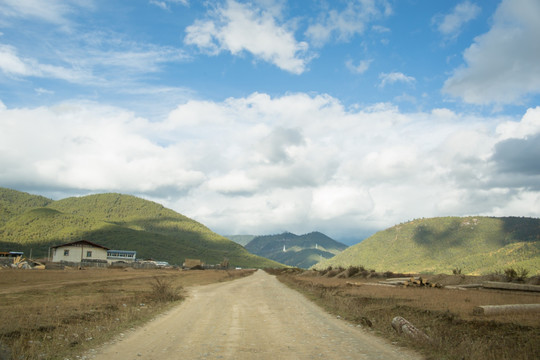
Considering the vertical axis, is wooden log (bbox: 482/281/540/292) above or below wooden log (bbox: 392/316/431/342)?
below

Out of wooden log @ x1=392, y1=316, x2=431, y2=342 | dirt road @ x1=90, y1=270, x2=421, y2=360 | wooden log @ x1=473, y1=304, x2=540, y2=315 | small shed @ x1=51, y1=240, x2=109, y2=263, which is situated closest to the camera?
dirt road @ x1=90, y1=270, x2=421, y2=360

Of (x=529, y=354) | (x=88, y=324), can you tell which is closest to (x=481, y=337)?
(x=529, y=354)

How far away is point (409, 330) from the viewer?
38.0 feet

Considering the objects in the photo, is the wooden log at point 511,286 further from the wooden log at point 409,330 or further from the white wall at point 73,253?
the white wall at point 73,253

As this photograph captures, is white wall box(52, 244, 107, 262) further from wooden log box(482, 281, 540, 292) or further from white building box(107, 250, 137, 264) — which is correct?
wooden log box(482, 281, 540, 292)

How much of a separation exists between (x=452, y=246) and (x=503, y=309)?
398 ft

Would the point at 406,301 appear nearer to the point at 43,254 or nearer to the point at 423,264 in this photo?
the point at 423,264

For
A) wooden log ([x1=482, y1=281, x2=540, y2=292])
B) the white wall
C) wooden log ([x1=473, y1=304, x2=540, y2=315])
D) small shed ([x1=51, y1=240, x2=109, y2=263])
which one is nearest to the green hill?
wooden log ([x1=482, y1=281, x2=540, y2=292])

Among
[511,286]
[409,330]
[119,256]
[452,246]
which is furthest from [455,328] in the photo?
[452,246]

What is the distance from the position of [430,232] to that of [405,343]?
475 feet

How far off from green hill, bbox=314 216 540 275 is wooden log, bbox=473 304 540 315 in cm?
7117

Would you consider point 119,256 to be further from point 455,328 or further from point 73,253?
point 455,328

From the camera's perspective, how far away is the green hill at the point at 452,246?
3585 inches

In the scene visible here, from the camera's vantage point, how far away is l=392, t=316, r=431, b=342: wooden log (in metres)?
11.1
